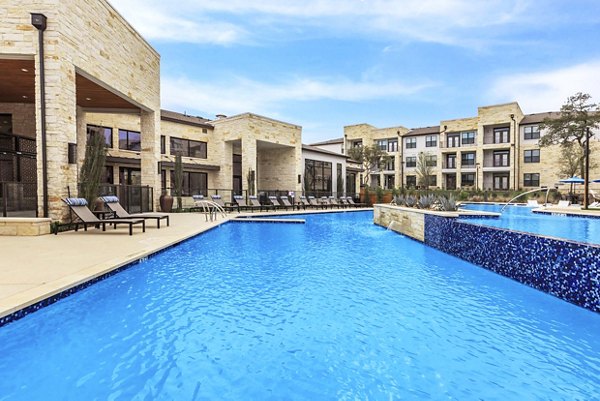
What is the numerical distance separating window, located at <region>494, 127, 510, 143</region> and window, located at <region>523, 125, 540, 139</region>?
1648 mm

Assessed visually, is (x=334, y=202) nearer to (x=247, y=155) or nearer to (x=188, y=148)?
(x=247, y=155)

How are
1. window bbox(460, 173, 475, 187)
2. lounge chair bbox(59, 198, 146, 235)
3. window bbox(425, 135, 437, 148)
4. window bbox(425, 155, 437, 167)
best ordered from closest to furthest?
1. lounge chair bbox(59, 198, 146, 235)
2. window bbox(425, 155, 437, 167)
3. window bbox(460, 173, 475, 187)
4. window bbox(425, 135, 437, 148)

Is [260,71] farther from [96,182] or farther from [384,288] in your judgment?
[384,288]

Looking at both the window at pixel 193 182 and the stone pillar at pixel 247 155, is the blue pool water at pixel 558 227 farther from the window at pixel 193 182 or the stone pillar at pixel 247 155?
the window at pixel 193 182

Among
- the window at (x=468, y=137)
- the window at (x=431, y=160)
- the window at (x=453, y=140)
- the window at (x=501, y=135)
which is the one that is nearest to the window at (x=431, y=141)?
the window at (x=453, y=140)

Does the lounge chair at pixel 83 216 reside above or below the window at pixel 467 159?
below

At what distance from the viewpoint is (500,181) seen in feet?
125

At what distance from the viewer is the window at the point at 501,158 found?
3719cm

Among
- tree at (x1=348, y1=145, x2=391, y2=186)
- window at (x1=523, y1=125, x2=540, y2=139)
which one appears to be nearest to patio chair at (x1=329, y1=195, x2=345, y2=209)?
tree at (x1=348, y1=145, x2=391, y2=186)

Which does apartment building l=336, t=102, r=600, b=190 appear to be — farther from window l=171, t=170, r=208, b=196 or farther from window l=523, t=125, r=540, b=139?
window l=171, t=170, r=208, b=196

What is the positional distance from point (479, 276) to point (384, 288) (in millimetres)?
2006

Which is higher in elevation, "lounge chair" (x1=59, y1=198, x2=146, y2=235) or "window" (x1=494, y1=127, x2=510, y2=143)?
"window" (x1=494, y1=127, x2=510, y2=143)

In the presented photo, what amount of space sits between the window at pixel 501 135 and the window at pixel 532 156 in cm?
245

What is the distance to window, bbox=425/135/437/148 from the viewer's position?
41797 mm
